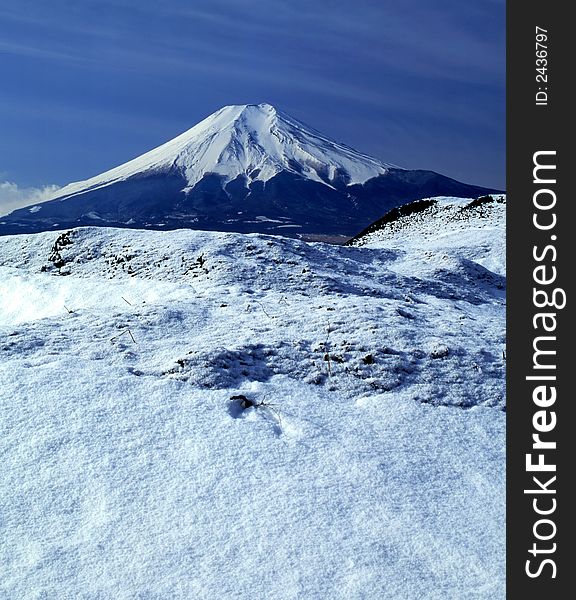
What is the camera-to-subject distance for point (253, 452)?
590 cm

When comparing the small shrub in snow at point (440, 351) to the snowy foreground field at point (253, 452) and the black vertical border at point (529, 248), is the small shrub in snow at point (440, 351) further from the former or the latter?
the black vertical border at point (529, 248)

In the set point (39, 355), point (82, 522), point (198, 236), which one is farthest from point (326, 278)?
point (82, 522)

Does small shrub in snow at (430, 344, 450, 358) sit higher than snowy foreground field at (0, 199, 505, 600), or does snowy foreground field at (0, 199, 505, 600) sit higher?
small shrub in snow at (430, 344, 450, 358)

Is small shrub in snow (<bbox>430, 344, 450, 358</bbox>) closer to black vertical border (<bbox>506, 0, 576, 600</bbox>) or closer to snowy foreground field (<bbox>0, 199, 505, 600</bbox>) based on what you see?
snowy foreground field (<bbox>0, 199, 505, 600</bbox>)

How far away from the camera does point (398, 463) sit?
5.92 metres

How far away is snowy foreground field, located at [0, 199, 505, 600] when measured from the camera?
449 centimetres

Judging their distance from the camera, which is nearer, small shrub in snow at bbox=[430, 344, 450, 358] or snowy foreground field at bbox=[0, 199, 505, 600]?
snowy foreground field at bbox=[0, 199, 505, 600]

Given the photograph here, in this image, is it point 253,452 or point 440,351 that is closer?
point 253,452

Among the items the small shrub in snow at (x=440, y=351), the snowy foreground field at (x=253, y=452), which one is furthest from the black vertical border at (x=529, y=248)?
the small shrub in snow at (x=440, y=351)

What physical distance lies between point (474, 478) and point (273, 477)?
2247 mm

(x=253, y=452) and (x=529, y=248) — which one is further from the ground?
(x=529, y=248)

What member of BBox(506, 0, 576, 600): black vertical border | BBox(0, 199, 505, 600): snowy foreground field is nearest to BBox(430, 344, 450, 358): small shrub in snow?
BBox(0, 199, 505, 600): snowy foreground field

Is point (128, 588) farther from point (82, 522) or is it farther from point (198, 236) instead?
point (198, 236)

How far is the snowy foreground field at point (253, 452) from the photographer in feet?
14.7
